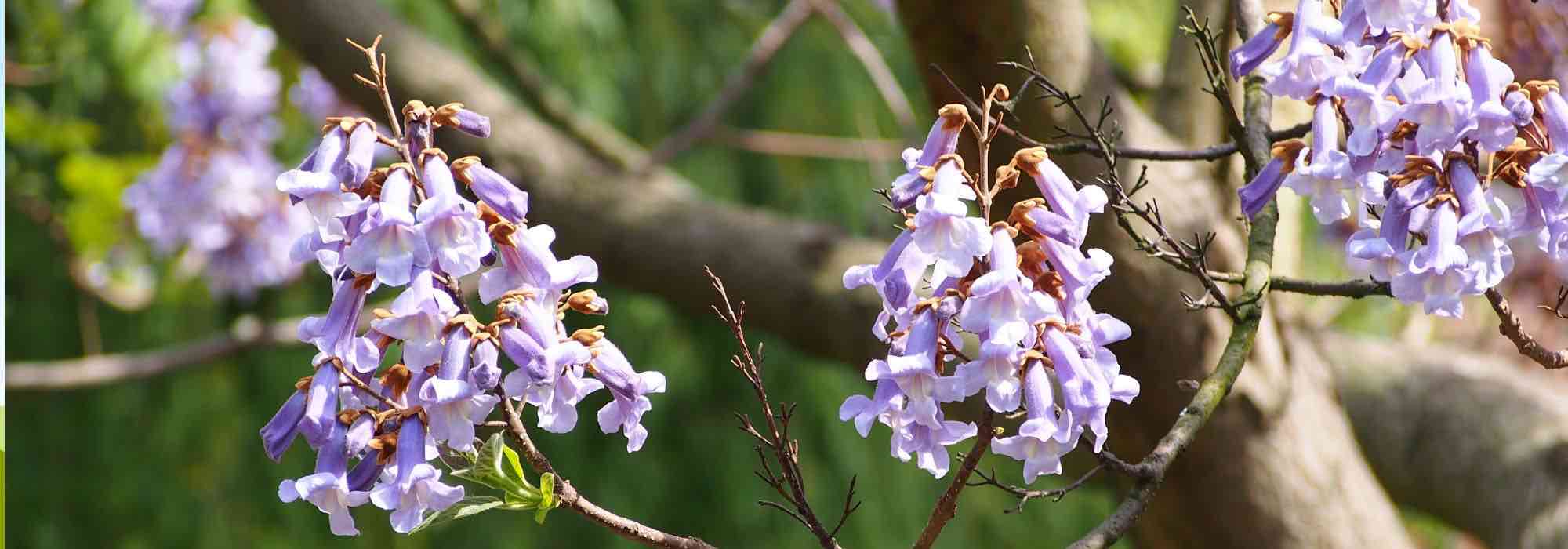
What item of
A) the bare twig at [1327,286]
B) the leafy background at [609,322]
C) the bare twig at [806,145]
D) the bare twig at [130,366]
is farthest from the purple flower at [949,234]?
the leafy background at [609,322]

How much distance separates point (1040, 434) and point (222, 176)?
2.50 meters

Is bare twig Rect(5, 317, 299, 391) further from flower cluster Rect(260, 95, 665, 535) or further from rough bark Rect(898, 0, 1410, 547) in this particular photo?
flower cluster Rect(260, 95, 665, 535)

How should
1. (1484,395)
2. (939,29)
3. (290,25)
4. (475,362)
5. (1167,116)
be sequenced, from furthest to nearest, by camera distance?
(290,25)
(1167,116)
(1484,395)
(939,29)
(475,362)

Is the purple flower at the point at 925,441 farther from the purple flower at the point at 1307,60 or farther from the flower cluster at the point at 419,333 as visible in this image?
the purple flower at the point at 1307,60

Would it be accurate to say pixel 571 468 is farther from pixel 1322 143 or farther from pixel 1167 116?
pixel 1322 143

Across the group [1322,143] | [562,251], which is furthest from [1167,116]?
[1322,143]

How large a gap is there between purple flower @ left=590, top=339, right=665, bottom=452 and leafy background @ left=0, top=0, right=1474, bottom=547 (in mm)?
2288

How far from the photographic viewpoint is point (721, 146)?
11.3 ft

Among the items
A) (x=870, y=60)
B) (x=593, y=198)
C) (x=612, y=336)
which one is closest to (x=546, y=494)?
(x=593, y=198)

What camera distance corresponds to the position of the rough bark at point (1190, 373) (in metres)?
1.56

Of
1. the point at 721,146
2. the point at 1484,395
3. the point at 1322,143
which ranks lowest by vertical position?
the point at 721,146

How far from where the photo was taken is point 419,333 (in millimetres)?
718

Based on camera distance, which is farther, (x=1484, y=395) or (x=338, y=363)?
(x=1484, y=395)

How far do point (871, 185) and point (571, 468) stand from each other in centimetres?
99
